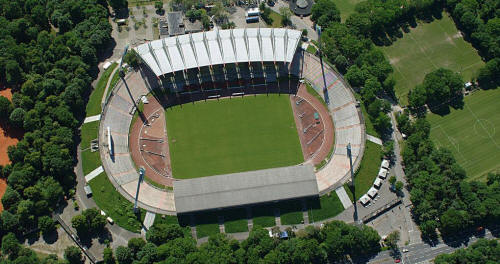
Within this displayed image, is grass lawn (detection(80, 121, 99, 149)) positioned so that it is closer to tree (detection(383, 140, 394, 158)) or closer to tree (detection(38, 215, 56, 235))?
tree (detection(38, 215, 56, 235))

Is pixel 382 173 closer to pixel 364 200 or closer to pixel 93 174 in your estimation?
pixel 364 200

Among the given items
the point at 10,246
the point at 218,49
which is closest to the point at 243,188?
the point at 218,49

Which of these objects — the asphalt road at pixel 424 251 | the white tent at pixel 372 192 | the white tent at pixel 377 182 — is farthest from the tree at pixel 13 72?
the asphalt road at pixel 424 251

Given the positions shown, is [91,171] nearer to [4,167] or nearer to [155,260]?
[4,167]

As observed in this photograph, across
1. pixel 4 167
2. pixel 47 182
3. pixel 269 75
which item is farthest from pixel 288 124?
pixel 4 167

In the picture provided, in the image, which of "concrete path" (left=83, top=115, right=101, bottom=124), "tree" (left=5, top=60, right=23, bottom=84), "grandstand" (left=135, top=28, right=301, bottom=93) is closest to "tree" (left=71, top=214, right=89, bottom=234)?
"concrete path" (left=83, top=115, right=101, bottom=124)

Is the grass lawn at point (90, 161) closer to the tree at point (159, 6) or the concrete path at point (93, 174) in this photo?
the concrete path at point (93, 174)
